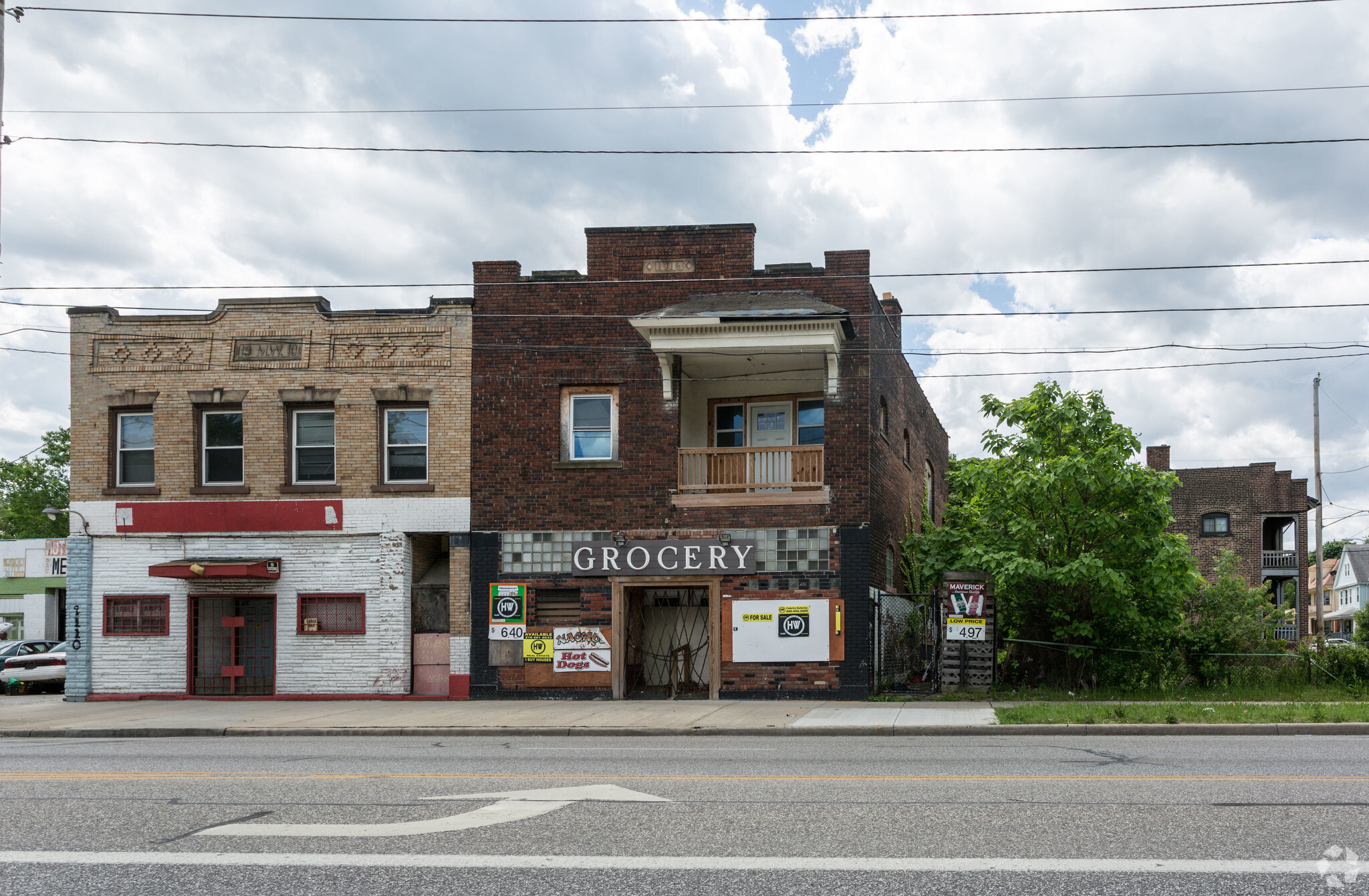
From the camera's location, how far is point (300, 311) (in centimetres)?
2134

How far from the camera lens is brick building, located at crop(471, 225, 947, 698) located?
1947cm

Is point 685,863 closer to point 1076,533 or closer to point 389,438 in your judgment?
point 1076,533

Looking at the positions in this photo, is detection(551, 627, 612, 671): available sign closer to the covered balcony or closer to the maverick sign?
the maverick sign

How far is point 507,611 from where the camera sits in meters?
20.3

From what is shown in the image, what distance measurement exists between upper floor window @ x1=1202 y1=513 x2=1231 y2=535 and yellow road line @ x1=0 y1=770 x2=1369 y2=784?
141 feet

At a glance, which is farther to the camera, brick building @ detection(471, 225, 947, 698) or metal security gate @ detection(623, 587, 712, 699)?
metal security gate @ detection(623, 587, 712, 699)

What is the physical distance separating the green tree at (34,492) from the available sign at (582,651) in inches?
2154

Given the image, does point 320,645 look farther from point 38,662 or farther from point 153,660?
point 38,662

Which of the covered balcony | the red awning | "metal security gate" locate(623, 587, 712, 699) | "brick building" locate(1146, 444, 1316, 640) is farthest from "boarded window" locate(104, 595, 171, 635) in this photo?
"brick building" locate(1146, 444, 1316, 640)

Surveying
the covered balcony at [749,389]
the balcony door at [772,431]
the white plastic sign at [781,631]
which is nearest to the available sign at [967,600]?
the white plastic sign at [781,631]

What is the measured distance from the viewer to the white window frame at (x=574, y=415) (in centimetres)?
2047

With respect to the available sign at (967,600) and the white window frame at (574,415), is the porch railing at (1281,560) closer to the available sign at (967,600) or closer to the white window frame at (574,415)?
the available sign at (967,600)

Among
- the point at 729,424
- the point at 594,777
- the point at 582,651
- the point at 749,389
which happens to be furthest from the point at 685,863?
the point at 729,424

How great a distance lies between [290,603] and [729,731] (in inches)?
398
